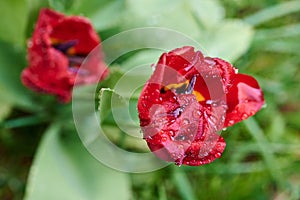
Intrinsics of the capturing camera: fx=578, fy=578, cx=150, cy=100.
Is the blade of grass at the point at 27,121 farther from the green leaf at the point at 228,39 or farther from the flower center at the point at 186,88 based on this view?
the flower center at the point at 186,88

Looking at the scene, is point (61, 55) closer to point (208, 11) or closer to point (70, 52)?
point (70, 52)

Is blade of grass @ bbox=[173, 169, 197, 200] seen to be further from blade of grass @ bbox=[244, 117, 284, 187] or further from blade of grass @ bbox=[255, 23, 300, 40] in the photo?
blade of grass @ bbox=[255, 23, 300, 40]

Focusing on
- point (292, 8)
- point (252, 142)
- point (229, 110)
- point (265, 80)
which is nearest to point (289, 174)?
point (252, 142)

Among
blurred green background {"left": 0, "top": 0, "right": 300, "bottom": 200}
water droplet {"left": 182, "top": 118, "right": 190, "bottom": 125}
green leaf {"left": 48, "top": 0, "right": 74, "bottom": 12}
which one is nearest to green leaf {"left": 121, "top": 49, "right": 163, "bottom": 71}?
blurred green background {"left": 0, "top": 0, "right": 300, "bottom": 200}

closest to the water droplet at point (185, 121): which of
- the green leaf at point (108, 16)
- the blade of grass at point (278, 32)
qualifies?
the green leaf at point (108, 16)

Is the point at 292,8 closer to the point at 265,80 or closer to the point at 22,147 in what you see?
the point at 265,80
